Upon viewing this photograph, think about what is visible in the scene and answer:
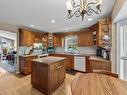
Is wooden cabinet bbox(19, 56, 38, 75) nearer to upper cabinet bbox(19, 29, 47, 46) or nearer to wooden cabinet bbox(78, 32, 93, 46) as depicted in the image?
upper cabinet bbox(19, 29, 47, 46)

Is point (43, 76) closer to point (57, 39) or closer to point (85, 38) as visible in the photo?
point (85, 38)

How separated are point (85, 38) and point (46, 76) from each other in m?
2.96

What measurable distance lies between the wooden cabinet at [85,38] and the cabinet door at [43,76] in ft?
9.17

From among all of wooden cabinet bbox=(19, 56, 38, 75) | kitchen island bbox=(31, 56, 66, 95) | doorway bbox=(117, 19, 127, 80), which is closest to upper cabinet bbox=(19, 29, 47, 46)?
wooden cabinet bbox=(19, 56, 38, 75)

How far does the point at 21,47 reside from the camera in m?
4.77

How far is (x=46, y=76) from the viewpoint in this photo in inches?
100

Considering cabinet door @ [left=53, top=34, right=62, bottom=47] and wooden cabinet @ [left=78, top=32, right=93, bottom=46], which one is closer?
wooden cabinet @ [left=78, top=32, right=93, bottom=46]

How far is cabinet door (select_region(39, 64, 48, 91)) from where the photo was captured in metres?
2.56

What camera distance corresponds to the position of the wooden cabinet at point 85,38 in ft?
14.8

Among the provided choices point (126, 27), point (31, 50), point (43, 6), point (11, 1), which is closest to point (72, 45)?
point (31, 50)

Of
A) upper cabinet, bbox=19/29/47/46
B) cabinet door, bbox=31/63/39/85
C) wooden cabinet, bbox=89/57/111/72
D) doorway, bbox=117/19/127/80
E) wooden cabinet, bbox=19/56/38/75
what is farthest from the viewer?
upper cabinet, bbox=19/29/47/46

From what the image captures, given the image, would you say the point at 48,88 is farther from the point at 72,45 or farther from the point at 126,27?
the point at 72,45

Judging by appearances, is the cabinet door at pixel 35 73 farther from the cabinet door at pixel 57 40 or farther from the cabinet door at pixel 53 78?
the cabinet door at pixel 57 40

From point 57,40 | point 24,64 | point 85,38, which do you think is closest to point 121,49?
point 85,38
